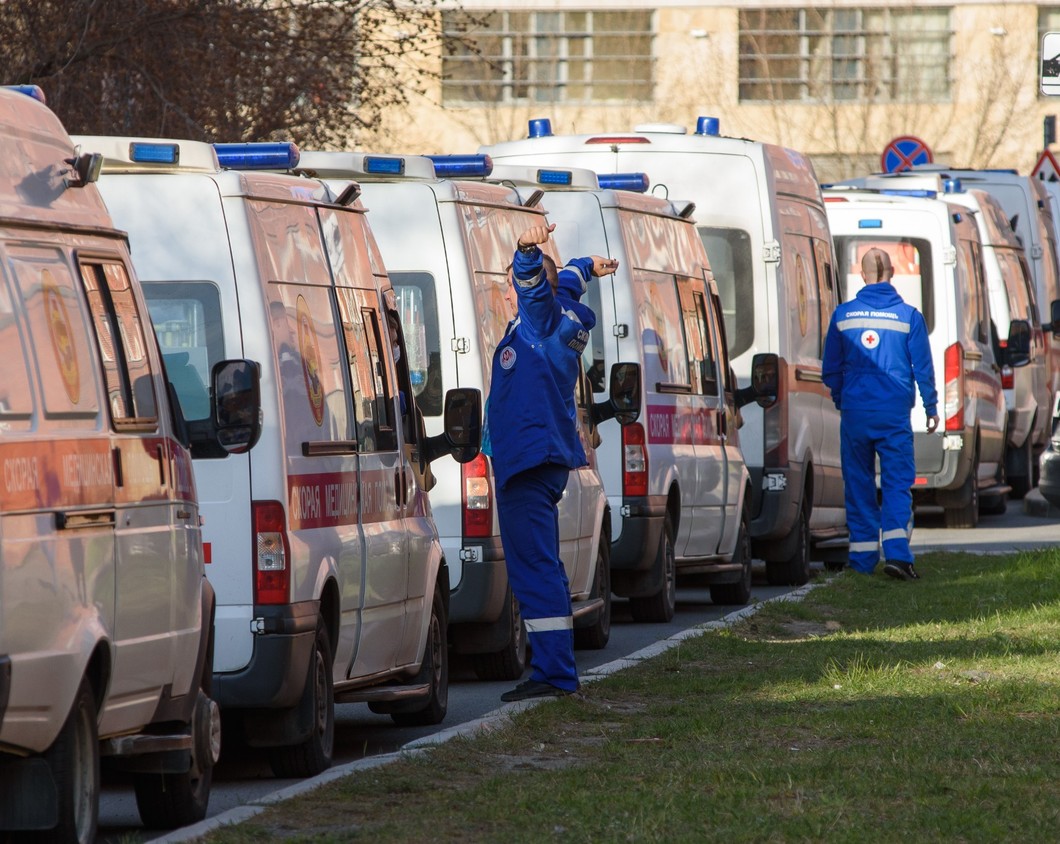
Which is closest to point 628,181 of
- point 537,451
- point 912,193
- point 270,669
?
point 537,451

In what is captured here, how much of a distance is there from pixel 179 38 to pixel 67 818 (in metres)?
12.2

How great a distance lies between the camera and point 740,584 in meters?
15.4

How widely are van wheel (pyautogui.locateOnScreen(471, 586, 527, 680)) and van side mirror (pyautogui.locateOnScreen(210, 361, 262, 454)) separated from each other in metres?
3.81

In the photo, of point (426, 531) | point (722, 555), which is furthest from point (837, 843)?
point (722, 555)

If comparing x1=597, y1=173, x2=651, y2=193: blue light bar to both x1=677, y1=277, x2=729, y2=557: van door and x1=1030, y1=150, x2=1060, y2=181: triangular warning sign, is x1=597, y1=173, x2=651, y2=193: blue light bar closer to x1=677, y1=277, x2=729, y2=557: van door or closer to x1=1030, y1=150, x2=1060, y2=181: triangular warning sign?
x1=677, y1=277, x2=729, y2=557: van door

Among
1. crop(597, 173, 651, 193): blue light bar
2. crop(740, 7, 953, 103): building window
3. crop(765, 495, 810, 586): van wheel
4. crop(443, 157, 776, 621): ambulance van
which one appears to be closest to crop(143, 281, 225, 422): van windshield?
crop(443, 157, 776, 621): ambulance van

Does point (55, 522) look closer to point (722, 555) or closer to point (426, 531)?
point (426, 531)

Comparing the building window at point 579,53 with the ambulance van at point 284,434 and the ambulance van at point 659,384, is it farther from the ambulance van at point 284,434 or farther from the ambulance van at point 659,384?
the ambulance van at point 284,434

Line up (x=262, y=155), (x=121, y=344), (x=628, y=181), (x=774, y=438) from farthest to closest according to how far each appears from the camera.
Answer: (x=774, y=438) → (x=628, y=181) → (x=262, y=155) → (x=121, y=344)

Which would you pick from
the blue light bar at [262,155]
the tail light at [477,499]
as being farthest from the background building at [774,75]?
the blue light bar at [262,155]

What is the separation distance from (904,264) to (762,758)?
42.3ft

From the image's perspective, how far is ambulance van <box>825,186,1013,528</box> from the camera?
67.3 ft

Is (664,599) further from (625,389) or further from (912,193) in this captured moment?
(912,193)

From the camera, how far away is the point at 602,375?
43.4 feet
